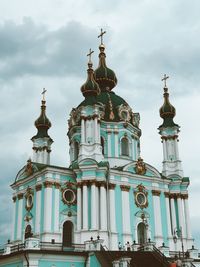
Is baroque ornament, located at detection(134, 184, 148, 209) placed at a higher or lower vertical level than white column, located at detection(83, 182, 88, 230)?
higher

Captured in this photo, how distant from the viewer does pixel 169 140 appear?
128 ft

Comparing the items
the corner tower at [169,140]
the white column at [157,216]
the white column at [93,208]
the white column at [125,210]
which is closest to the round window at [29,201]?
the white column at [93,208]

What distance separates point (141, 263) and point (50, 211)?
27.2 ft

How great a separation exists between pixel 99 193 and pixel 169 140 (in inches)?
377

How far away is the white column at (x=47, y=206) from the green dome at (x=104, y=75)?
495 inches

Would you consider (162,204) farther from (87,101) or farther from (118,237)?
(87,101)

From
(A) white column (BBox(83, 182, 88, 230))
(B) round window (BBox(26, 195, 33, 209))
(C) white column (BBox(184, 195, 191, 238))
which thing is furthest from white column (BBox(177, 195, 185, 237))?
(B) round window (BBox(26, 195, 33, 209))

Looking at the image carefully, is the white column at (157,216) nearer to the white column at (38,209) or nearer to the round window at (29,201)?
the white column at (38,209)

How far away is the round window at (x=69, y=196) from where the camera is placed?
32.7 m

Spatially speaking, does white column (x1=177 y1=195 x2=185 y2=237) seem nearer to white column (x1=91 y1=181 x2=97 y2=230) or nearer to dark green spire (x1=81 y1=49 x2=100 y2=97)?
white column (x1=91 y1=181 x2=97 y2=230)

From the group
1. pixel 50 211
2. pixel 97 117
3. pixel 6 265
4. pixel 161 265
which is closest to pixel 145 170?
pixel 97 117

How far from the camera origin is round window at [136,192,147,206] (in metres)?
34.7

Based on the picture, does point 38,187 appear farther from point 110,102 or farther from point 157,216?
point 110,102

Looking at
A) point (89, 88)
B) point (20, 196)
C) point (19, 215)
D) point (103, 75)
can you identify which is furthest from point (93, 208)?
point (103, 75)
